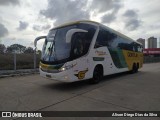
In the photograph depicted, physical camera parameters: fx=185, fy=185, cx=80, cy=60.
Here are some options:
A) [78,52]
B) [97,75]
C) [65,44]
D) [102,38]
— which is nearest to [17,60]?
[97,75]

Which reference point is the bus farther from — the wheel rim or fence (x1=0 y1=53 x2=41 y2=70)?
fence (x1=0 y1=53 x2=41 y2=70)

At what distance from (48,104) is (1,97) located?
82.5 inches

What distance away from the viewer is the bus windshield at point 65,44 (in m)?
8.02

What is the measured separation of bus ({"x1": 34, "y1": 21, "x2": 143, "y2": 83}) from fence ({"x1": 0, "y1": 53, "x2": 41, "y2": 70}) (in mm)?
4692

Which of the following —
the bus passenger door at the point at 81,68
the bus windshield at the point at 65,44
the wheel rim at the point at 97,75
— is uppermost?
the bus windshield at the point at 65,44

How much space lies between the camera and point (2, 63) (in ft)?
46.7

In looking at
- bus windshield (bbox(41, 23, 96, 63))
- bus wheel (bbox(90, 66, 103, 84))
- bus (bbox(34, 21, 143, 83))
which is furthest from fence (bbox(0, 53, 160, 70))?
bus wheel (bbox(90, 66, 103, 84))

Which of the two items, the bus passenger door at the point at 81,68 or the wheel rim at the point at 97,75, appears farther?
the wheel rim at the point at 97,75

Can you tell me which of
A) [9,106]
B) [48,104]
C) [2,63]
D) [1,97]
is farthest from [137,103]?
[2,63]

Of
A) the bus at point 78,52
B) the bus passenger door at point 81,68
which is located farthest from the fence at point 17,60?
the bus passenger door at point 81,68

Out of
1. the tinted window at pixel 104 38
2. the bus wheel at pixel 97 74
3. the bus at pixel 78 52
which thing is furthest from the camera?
the tinted window at pixel 104 38

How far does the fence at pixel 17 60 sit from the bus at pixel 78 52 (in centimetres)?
469

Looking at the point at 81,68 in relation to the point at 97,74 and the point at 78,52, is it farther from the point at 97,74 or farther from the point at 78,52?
the point at 97,74

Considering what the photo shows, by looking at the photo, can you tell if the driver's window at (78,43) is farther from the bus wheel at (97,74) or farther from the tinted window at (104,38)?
the bus wheel at (97,74)
